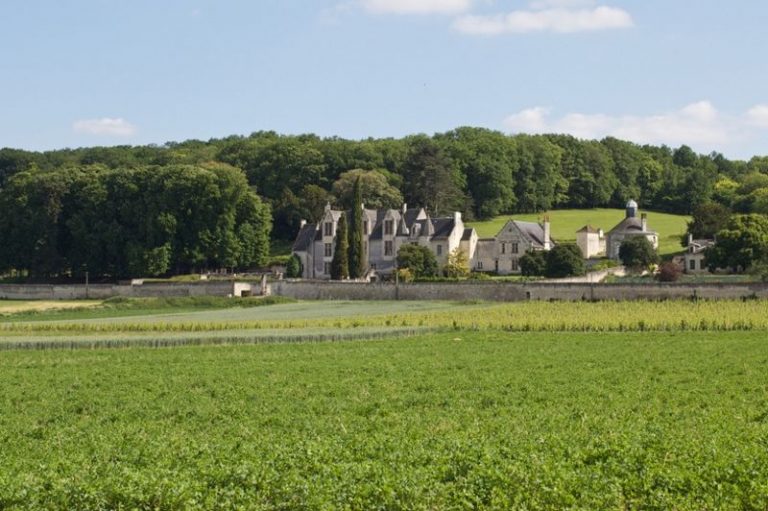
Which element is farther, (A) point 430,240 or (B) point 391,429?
(A) point 430,240

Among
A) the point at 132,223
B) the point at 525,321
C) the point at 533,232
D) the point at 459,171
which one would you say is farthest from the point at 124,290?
the point at 459,171

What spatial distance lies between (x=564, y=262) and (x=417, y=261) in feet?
44.5

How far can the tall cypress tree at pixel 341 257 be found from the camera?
311ft

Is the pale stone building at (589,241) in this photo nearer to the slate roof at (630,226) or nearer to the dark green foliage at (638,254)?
the slate roof at (630,226)

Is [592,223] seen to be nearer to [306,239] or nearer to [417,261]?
[306,239]

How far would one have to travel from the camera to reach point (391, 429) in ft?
65.5

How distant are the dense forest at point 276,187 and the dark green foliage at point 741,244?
2790cm

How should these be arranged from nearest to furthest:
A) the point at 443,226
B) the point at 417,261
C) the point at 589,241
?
the point at 417,261 < the point at 443,226 < the point at 589,241

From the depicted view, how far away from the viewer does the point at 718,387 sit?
2600cm

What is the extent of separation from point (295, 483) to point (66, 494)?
2.85m

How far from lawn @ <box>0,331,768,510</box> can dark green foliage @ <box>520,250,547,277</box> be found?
52.0m

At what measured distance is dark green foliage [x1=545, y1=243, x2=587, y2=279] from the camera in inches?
3467

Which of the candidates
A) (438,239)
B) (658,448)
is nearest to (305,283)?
(438,239)

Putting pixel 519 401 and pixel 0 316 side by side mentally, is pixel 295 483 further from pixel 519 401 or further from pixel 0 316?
pixel 0 316
